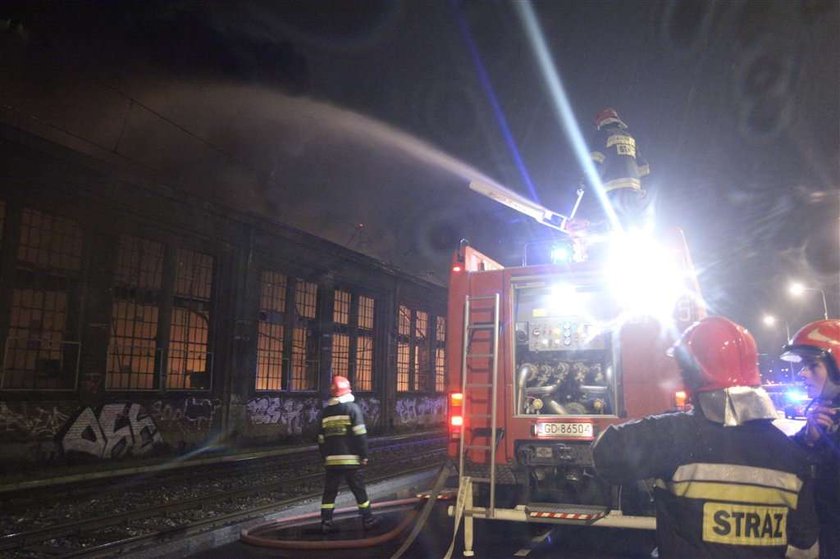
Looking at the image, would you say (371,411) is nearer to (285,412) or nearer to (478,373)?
(285,412)

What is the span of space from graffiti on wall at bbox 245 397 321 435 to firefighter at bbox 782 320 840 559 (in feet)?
52.2

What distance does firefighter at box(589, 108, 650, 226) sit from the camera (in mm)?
7138

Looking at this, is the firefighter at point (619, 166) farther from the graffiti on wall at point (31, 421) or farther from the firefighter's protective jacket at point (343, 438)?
the graffiti on wall at point (31, 421)

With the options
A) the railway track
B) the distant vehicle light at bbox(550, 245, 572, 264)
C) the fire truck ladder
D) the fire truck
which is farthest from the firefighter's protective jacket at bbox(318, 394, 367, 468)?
the distant vehicle light at bbox(550, 245, 572, 264)

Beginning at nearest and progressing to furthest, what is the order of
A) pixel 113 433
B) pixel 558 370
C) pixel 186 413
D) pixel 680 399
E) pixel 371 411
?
pixel 680 399 → pixel 558 370 → pixel 113 433 → pixel 186 413 → pixel 371 411

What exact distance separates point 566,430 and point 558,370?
0.94 m

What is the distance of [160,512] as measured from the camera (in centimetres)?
785

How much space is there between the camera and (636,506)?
196 inches

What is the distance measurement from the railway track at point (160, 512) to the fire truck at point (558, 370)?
11.6 feet

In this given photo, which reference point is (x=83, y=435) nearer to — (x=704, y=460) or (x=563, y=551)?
(x=563, y=551)

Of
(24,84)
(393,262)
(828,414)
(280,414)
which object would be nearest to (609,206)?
(828,414)

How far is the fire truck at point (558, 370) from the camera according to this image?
5.33 meters

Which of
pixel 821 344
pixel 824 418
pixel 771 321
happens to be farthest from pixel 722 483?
pixel 771 321

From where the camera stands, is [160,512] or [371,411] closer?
[160,512]
